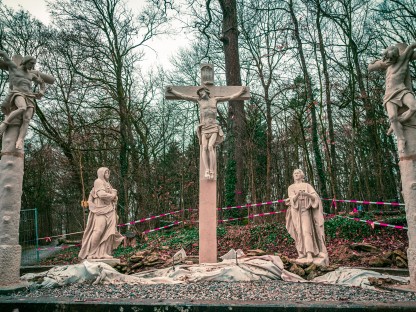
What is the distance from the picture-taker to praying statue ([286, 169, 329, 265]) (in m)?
7.43

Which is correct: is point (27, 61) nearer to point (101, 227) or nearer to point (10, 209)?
point (10, 209)

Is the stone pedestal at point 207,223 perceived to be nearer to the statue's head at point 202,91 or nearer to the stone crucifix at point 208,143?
the stone crucifix at point 208,143

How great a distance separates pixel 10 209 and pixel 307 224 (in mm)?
5832

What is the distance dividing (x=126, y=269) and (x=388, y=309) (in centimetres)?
531

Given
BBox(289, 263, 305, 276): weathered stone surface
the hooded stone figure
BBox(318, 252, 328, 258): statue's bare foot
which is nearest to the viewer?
BBox(289, 263, 305, 276): weathered stone surface

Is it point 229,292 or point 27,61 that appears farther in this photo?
point 27,61

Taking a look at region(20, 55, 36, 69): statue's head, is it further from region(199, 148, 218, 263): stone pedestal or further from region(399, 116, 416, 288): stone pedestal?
region(399, 116, 416, 288): stone pedestal

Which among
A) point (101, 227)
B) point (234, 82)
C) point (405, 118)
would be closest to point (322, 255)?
point (405, 118)

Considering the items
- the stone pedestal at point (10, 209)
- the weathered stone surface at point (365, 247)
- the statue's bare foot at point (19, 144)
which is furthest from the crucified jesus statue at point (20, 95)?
the weathered stone surface at point (365, 247)

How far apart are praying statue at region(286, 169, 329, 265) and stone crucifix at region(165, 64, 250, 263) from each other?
1.80 meters

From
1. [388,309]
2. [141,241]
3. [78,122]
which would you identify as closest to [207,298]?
[388,309]

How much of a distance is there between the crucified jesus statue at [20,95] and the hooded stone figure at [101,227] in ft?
7.74

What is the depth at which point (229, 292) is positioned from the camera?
5.09 metres

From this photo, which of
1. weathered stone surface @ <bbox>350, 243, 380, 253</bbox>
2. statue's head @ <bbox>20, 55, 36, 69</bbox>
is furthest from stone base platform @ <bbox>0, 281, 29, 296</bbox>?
weathered stone surface @ <bbox>350, 243, 380, 253</bbox>
